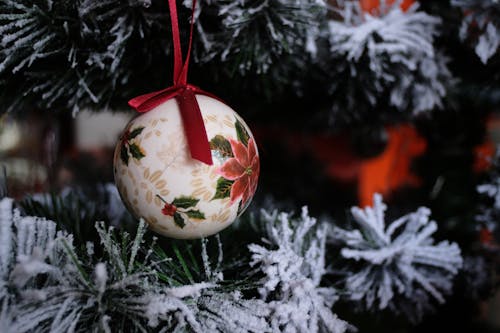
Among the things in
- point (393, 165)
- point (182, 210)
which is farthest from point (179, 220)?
point (393, 165)

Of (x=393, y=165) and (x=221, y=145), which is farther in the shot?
(x=393, y=165)

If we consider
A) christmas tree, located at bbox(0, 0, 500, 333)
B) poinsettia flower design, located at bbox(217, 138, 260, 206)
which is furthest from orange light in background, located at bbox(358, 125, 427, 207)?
poinsettia flower design, located at bbox(217, 138, 260, 206)

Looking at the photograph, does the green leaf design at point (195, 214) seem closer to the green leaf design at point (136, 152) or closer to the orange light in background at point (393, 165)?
the green leaf design at point (136, 152)

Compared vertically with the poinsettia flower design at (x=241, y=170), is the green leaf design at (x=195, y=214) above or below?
below

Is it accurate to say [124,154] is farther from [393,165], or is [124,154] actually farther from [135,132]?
[393,165]

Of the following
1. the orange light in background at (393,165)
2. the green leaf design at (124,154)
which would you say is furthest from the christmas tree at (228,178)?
the orange light in background at (393,165)

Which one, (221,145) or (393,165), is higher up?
(221,145)
